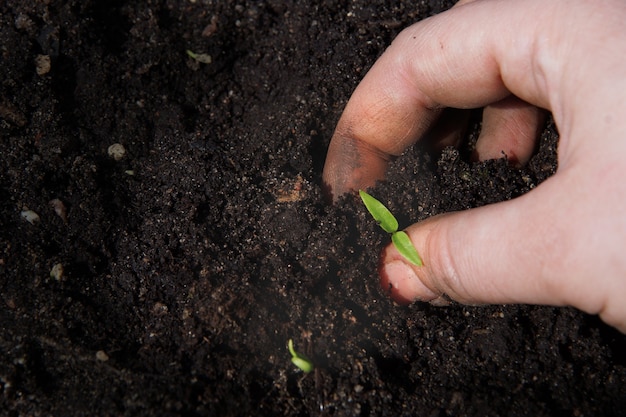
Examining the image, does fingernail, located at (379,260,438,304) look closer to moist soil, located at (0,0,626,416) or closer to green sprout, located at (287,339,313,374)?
moist soil, located at (0,0,626,416)

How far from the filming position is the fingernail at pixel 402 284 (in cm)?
207

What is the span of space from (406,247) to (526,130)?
0.92m

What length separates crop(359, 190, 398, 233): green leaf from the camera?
215 centimetres

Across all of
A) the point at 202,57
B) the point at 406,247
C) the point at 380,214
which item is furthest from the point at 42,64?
the point at 406,247

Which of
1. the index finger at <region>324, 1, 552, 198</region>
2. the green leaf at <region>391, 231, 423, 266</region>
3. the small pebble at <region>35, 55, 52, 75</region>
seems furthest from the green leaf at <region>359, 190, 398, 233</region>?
the small pebble at <region>35, 55, 52, 75</region>

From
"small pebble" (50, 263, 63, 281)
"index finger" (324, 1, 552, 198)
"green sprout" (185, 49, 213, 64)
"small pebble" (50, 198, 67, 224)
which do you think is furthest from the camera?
"green sprout" (185, 49, 213, 64)

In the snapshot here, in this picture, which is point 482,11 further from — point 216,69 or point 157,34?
point 157,34

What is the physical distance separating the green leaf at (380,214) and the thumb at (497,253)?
0.52 ft

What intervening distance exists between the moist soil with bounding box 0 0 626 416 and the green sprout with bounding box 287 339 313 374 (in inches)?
1.3

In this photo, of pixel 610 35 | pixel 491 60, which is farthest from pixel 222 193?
pixel 610 35

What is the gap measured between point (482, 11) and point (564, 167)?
733 mm

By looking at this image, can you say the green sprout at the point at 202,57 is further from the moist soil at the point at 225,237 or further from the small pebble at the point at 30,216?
the small pebble at the point at 30,216

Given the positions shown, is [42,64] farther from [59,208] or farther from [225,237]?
[225,237]

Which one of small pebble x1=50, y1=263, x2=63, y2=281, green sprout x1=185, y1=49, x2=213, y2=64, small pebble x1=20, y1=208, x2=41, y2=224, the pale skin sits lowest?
small pebble x1=50, y1=263, x2=63, y2=281
